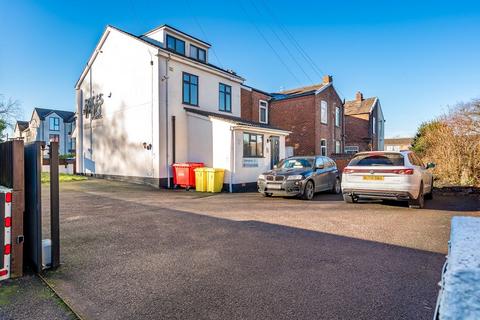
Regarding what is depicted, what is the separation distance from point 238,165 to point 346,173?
6.27m

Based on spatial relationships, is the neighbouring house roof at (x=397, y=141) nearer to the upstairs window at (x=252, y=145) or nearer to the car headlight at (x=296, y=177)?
the upstairs window at (x=252, y=145)

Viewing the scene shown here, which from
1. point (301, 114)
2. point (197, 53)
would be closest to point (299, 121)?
point (301, 114)

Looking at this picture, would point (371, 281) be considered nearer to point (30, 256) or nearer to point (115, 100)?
point (30, 256)

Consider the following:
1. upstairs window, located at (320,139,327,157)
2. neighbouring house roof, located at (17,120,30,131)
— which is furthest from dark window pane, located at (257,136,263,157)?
neighbouring house roof, located at (17,120,30,131)

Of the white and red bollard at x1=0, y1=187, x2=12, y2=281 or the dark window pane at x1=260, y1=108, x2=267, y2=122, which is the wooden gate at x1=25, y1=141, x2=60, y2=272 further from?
the dark window pane at x1=260, y1=108, x2=267, y2=122

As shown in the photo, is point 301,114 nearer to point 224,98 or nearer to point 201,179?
point 224,98

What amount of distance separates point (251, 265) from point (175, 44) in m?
17.0

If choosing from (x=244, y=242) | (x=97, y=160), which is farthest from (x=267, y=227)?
(x=97, y=160)

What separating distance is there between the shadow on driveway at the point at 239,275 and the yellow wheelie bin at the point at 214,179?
6.98 metres

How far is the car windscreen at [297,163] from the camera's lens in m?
11.6

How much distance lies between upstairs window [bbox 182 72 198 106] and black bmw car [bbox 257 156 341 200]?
702cm

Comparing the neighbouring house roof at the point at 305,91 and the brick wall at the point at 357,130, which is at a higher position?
the neighbouring house roof at the point at 305,91

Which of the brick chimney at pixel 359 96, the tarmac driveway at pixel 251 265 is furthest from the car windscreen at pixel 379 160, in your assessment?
the brick chimney at pixel 359 96

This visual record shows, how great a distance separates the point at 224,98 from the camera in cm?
1898
